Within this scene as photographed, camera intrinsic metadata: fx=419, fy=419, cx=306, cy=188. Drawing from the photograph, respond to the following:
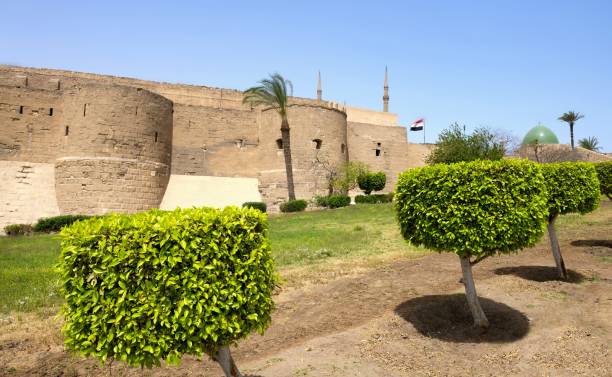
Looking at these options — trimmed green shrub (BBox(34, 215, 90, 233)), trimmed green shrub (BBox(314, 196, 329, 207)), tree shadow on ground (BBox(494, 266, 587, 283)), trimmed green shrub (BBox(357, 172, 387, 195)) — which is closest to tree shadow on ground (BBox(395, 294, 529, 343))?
tree shadow on ground (BBox(494, 266, 587, 283))

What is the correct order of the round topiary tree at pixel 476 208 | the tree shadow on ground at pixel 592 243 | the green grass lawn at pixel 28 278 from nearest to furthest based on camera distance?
the round topiary tree at pixel 476 208 → the green grass lawn at pixel 28 278 → the tree shadow on ground at pixel 592 243

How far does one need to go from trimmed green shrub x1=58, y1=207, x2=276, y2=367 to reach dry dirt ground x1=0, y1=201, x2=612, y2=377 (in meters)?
1.75

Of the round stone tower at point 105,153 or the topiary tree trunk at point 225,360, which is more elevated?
the round stone tower at point 105,153

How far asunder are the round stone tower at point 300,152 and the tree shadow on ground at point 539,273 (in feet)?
61.1

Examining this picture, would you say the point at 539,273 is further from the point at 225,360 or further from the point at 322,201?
the point at 322,201

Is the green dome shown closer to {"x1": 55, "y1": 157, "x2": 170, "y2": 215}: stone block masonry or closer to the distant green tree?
the distant green tree

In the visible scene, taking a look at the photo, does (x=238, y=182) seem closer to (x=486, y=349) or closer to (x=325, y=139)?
(x=325, y=139)

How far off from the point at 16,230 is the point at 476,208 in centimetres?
2079

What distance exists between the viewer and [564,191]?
8.93m

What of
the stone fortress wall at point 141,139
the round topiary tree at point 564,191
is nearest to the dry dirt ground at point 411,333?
the round topiary tree at point 564,191

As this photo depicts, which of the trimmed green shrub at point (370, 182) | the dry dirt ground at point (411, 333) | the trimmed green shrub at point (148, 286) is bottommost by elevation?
the dry dirt ground at point (411, 333)

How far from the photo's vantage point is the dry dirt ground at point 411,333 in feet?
17.6

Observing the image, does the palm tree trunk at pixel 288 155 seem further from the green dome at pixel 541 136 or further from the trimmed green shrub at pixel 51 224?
the green dome at pixel 541 136

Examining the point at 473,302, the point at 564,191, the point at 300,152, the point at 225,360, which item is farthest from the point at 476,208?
the point at 300,152
